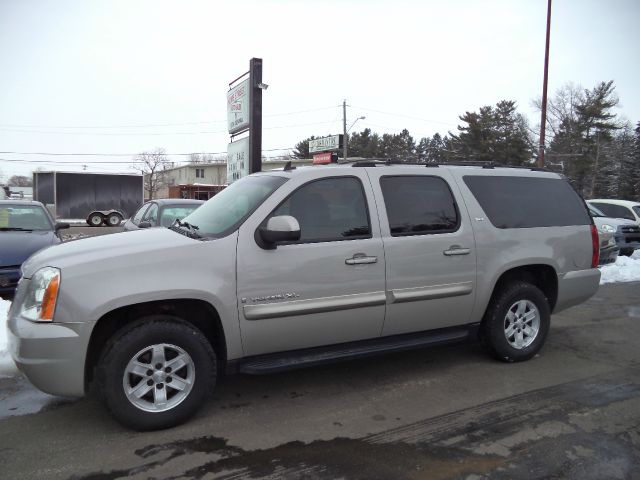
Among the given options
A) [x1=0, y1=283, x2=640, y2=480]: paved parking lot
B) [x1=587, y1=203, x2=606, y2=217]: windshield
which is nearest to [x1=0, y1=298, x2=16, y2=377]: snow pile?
[x1=0, y1=283, x2=640, y2=480]: paved parking lot

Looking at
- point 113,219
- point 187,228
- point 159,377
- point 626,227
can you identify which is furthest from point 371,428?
point 113,219

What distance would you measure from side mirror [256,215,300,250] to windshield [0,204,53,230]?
629 centimetres

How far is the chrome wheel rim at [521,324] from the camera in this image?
4.95 m

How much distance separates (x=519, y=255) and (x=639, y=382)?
1.54 metres

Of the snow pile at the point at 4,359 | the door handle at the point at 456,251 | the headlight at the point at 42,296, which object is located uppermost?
the door handle at the point at 456,251

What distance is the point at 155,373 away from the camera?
A: 3.43 metres

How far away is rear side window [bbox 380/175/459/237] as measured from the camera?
430 cm

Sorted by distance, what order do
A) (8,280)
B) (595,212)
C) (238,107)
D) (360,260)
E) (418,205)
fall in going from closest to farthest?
(360,260) < (418,205) < (8,280) < (238,107) < (595,212)

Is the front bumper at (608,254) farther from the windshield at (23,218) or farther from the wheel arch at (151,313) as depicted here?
the windshield at (23,218)

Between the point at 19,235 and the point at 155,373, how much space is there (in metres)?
5.48

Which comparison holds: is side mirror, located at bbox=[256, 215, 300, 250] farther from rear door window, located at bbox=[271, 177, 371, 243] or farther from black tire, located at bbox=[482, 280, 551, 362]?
black tire, located at bbox=[482, 280, 551, 362]

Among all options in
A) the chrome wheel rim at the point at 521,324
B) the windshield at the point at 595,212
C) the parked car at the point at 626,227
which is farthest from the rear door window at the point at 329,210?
the windshield at the point at 595,212

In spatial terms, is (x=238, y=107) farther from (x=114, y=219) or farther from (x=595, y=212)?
(x=114, y=219)

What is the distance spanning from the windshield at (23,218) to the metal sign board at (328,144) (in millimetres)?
11721
